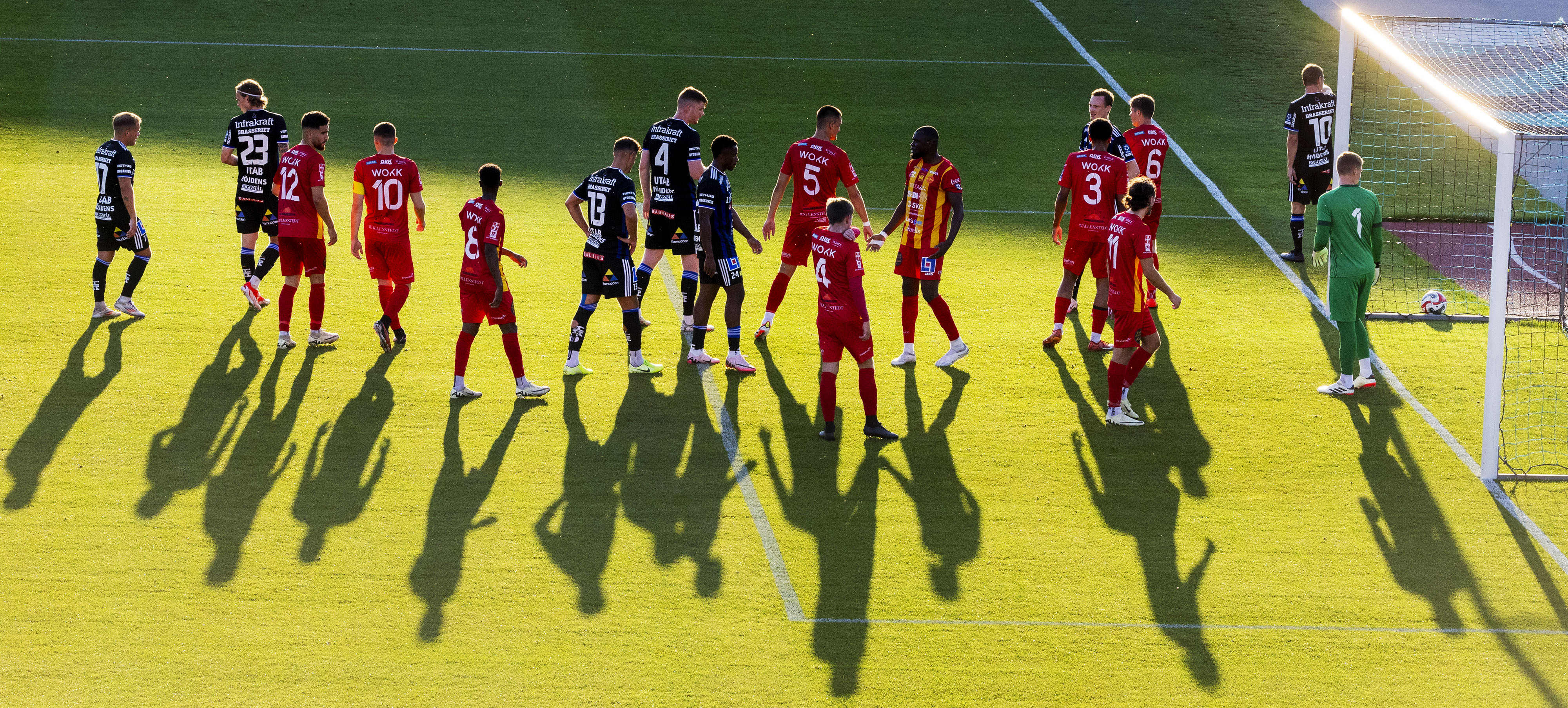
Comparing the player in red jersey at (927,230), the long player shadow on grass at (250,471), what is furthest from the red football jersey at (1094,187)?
the long player shadow on grass at (250,471)

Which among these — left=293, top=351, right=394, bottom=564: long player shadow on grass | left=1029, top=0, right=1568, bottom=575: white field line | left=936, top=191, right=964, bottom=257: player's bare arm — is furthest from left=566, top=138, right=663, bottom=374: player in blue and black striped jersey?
left=1029, top=0, right=1568, bottom=575: white field line

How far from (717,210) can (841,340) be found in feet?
5.85

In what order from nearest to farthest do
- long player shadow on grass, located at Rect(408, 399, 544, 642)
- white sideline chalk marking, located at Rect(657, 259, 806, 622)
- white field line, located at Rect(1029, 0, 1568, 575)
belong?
long player shadow on grass, located at Rect(408, 399, 544, 642), white sideline chalk marking, located at Rect(657, 259, 806, 622), white field line, located at Rect(1029, 0, 1568, 575)

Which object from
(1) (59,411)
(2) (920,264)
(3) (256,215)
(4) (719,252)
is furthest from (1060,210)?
(1) (59,411)

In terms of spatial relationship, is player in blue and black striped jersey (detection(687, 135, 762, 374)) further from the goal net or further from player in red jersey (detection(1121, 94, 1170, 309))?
the goal net

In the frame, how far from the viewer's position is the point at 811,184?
10.7 metres

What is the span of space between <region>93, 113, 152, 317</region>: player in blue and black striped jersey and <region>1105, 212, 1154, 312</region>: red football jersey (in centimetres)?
795

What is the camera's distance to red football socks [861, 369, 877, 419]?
936cm

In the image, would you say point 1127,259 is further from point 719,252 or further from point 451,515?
point 451,515

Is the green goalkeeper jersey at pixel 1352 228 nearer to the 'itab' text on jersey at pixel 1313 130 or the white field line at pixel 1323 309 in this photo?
the white field line at pixel 1323 309

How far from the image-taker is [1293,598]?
7.72 meters

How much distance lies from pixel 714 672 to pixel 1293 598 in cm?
352

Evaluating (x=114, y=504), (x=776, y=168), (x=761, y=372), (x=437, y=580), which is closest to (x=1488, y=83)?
(x=776, y=168)

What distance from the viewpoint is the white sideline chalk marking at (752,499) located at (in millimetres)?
7543
